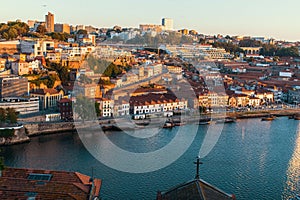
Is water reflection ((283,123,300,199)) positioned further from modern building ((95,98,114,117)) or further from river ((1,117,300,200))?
modern building ((95,98,114,117))

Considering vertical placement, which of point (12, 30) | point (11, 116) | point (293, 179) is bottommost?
point (293, 179)

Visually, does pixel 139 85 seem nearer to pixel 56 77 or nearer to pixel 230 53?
pixel 56 77

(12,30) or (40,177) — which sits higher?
(12,30)

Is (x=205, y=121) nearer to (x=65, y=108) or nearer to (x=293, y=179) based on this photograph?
(x=65, y=108)

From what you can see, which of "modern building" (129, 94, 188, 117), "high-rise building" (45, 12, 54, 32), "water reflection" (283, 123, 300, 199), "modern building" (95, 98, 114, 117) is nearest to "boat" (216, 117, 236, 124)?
"modern building" (129, 94, 188, 117)

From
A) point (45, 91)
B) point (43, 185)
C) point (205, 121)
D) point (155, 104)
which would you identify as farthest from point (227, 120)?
point (43, 185)

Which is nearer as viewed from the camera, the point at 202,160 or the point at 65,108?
the point at 202,160
